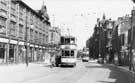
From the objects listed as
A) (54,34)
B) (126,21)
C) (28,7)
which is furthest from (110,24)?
(28,7)

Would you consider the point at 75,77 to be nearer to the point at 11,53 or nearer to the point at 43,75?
the point at 43,75

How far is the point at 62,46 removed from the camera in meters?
43.4

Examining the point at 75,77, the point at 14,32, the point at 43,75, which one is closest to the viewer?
the point at 75,77

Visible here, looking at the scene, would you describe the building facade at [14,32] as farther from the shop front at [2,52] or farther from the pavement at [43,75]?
the pavement at [43,75]

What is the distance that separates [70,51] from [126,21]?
4005 centimetres

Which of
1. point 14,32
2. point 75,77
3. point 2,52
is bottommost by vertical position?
point 75,77

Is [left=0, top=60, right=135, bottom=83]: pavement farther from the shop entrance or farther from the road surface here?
the shop entrance

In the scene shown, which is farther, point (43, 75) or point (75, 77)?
point (43, 75)

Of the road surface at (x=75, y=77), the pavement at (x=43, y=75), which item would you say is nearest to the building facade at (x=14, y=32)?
the pavement at (x=43, y=75)

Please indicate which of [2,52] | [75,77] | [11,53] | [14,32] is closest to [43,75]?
[75,77]

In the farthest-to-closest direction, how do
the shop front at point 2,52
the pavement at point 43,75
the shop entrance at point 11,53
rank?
1. the shop entrance at point 11,53
2. the shop front at point 2,52
3. the pavement at point 43,75

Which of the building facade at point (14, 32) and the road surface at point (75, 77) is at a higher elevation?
the building facade at point (14, 32)

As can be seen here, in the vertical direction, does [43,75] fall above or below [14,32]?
below

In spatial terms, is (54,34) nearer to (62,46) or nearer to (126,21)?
(126,21)
